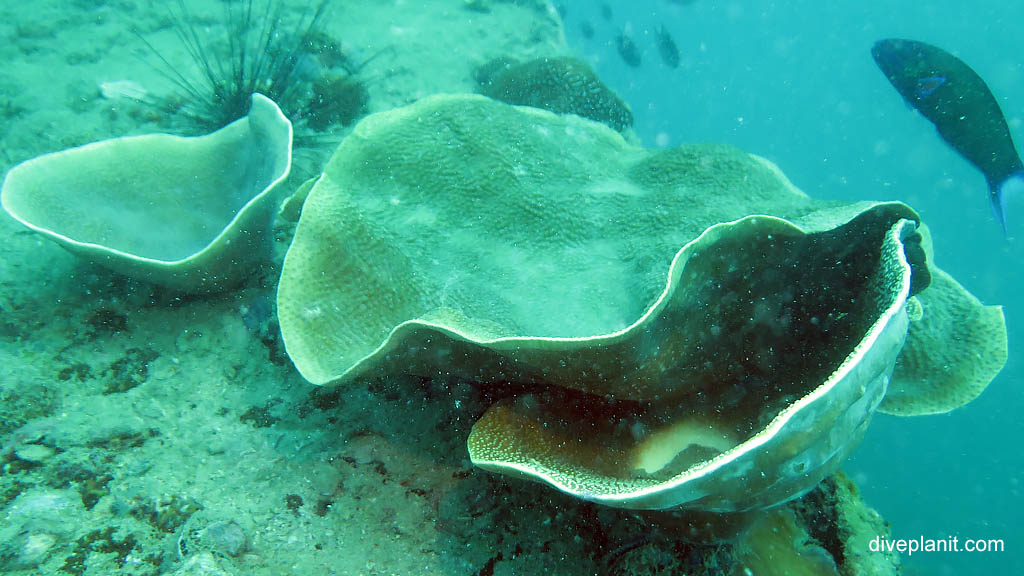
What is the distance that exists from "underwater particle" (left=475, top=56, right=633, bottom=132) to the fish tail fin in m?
2.97

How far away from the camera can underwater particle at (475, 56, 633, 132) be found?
4.94 metres

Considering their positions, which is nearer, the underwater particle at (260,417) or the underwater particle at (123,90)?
the underwater particle at (260,417)

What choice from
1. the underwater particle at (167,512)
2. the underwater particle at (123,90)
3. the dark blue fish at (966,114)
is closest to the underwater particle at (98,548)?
the underwater particle at (167,512)

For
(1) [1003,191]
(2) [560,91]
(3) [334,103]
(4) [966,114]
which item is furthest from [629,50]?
(1) [1003,191]

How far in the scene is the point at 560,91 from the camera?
196 inches

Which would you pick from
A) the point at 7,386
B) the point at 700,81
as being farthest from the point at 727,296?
the point at 700,81

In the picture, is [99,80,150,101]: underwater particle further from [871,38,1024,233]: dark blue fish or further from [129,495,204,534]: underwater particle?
[871,38,1024,233]: dark blue fish

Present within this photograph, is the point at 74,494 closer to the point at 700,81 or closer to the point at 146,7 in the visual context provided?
the point at 146,7

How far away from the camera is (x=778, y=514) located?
2.23 metres

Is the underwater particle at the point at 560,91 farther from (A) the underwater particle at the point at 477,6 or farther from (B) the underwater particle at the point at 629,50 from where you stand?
(B) the underwater particle at the point at 629,50

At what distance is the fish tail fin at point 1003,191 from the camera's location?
2992mm

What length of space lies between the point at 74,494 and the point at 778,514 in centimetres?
280

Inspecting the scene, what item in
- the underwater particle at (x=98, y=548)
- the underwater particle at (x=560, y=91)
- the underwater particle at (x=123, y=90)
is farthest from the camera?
the underwater particle at (x=560, y=91)

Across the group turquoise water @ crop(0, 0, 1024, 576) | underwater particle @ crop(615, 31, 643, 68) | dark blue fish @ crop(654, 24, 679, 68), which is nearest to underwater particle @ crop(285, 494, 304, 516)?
turquoise water @ crop(0, 0, 1024, 576)
